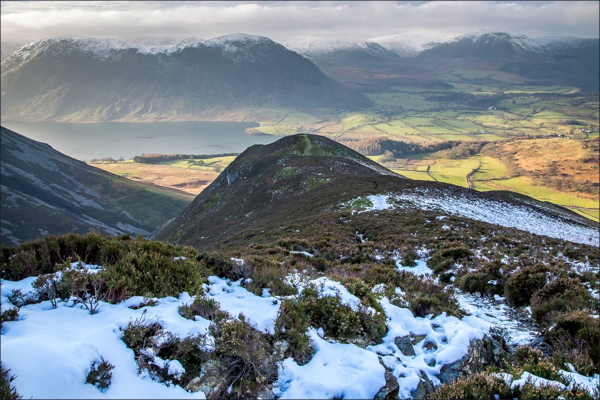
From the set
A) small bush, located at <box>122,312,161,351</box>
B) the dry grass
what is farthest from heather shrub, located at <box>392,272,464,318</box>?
the dry grass

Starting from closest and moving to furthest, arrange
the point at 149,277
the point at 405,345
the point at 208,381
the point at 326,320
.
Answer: the point at 208,381 < the point at 405,345 < the point at 326,320 < the point at 149,277

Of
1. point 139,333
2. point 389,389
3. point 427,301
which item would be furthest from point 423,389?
point 139,333

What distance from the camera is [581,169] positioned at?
411 feet

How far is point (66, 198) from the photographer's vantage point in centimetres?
11162

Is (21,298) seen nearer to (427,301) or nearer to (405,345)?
(405,345)

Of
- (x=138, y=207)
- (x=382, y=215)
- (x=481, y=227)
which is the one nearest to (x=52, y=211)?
(x=138, y=207)

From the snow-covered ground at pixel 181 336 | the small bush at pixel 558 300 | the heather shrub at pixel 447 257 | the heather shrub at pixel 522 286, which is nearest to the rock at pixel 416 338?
the snow-covered ground at pixel 181 336

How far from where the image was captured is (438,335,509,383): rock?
5.34m

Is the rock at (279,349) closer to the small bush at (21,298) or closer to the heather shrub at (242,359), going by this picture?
the heather shrub at (242,359)

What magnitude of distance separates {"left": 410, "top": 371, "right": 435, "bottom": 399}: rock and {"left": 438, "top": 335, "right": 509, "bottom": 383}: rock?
284 millimetres

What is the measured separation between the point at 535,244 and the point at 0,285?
69.2 feet

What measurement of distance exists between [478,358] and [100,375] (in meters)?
5.98

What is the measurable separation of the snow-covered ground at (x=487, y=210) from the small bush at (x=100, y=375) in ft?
78.5

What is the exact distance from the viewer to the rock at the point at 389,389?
4.60 m
